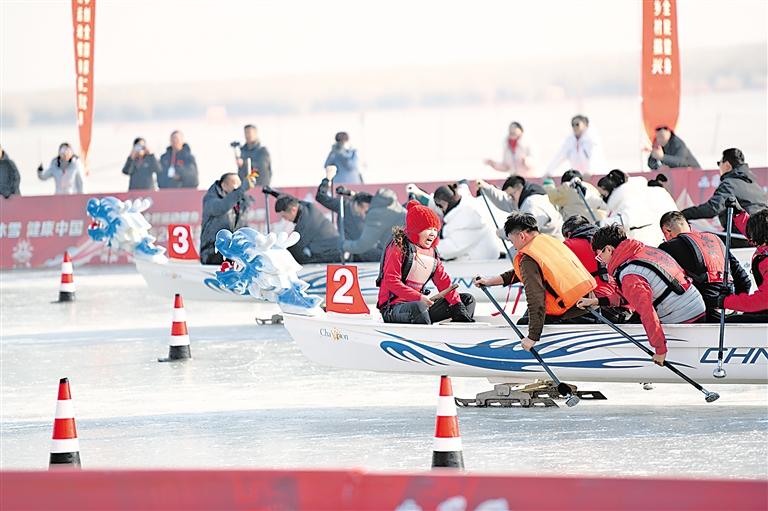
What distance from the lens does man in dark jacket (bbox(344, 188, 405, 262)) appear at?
14.8 metres

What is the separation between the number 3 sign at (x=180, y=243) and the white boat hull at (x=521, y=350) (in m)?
5.83

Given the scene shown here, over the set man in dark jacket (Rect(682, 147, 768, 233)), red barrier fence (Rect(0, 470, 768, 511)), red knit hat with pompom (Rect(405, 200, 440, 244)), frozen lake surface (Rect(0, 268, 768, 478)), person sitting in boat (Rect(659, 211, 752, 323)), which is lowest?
frozen lake surface (Rect(0, 268, 768, 478))

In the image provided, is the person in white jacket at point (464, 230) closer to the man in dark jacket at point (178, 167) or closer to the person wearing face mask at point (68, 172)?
the man in dark jacket at point (178, 167)

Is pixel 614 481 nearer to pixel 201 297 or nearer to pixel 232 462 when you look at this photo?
pixel 232 462

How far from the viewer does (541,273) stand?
8.98 metres

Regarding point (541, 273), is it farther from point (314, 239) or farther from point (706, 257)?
point (314, 239)

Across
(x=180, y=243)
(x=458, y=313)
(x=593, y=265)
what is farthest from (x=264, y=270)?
(x=180, y=243)

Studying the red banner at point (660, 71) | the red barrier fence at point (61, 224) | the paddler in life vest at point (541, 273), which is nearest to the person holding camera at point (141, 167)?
the red barrier fence at point (61, 224)

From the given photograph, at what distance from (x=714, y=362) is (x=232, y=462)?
2.94 metres

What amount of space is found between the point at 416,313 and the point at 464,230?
15.2 feet

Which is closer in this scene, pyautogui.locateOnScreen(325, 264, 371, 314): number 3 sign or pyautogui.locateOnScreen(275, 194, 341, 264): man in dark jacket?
pyautogui.locateOnScreen(325, 264, 371, 314): number 3 sign

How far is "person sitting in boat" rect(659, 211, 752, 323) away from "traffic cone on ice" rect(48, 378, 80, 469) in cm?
379

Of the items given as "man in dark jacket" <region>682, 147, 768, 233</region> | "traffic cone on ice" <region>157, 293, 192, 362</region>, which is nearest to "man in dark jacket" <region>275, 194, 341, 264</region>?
"traffic cone on ice" <region>157, 293, 192, 362</region>

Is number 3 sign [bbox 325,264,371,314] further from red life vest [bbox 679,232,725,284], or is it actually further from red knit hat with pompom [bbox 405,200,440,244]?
red life vest [bbox 679,232,725,284]
